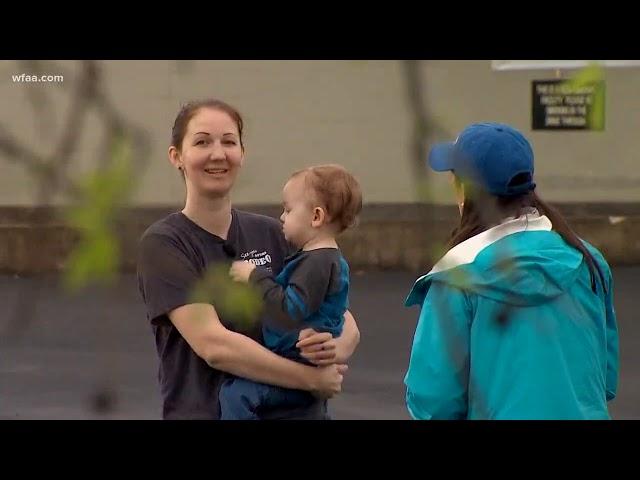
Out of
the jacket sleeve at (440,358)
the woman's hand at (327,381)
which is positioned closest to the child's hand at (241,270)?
the woman's hand at (327,381)

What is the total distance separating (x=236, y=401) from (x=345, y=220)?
0.48 meters

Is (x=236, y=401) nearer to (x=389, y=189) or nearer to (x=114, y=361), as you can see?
(x=114, y=361)

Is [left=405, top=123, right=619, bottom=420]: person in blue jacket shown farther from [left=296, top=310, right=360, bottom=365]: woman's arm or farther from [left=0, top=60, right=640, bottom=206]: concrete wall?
[left=0, top=60, right=640, bottom=206]: concrete wall

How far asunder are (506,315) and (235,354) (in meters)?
0.61

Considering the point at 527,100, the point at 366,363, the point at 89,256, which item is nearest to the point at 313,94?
the point at 527,100

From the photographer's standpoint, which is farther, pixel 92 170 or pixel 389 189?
pixel 389 189

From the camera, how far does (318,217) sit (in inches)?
102

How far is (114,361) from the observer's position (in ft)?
25.6

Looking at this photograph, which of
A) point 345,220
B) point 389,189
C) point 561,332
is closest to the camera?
point 561,332

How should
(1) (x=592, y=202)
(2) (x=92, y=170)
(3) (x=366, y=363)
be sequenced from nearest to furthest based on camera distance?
(2) (x=92, y=170) → (3) (x=366, y=363) → (1) (x=592, y=202)

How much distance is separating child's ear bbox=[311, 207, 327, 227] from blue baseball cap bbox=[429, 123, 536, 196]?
1.61 feet

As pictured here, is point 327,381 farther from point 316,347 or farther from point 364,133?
point 364,133

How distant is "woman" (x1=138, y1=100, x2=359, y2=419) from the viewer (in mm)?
2455

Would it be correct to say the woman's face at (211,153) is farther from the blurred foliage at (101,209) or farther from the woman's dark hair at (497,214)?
the blurred foliage at (101,209)
